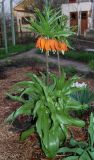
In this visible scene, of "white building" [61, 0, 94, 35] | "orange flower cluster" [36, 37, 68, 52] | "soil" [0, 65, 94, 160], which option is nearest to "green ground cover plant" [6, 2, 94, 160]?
"orange flower cluster" [36, 37, 68, 52]

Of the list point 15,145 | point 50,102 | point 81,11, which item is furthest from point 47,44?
point 81,11

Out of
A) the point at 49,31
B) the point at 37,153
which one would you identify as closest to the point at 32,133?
the point at 37,153

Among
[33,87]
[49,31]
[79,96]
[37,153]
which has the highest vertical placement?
[49,31]

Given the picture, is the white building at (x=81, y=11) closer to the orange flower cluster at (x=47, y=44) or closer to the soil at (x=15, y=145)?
the soil at (x=15, y=145)

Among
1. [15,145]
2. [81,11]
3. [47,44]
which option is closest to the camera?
[47,44]

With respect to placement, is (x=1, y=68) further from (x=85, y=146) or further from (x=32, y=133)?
(x=85, y=146)

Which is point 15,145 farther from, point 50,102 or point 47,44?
point 47,44

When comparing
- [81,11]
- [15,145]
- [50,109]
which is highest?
[81,11]

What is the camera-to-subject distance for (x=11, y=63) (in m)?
11.0

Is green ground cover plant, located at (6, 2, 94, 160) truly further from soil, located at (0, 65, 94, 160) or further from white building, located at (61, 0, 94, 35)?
white building, located at (61, 0, 94, 35)

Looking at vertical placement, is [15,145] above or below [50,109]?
below

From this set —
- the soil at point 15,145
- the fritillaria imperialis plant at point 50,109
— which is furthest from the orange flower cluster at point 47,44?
the soil at point 15,145

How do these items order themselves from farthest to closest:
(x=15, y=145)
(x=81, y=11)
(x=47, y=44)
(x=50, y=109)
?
(x=81, y=11)
(x=15, y=145)
(x=50, y=109)
(x=47, y=44)

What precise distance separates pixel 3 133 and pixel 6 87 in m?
2.87
